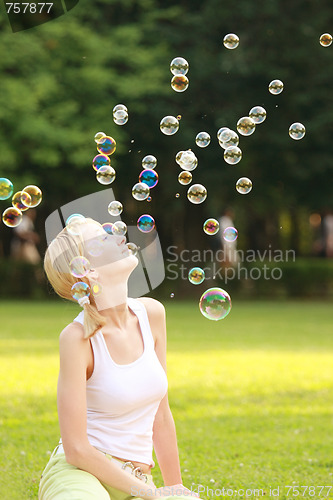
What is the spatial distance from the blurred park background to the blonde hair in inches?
576

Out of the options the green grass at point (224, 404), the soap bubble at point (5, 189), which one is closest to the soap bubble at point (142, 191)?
the soap bubble at point (5, 189)

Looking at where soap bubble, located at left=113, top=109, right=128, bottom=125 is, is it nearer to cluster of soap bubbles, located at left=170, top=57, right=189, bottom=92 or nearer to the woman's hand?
cluster of soap bubbles, located at left=170, top=57, right=189, bottom=92

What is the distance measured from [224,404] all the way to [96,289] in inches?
163

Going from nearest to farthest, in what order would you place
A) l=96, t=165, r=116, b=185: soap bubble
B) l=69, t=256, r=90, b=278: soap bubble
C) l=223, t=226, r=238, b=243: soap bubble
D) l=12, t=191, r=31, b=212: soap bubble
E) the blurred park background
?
1. l=69, t=256, r=90, b=278: soap bubble
2. l=96, t=165, r=116, b=185: soap bubble
3. l=12, t=191, r=31, b=212: soap bubble
4. l=223, t=226, r=238, b=243: soap bubble
5. the blurred park background

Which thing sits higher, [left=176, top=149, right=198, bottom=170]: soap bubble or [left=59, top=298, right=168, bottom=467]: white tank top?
[left=176, top=149, right=198, bottom=170]: soap bubble

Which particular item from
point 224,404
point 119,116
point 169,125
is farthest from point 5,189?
point 224,404

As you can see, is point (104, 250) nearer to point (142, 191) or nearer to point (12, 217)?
point (142, 191)

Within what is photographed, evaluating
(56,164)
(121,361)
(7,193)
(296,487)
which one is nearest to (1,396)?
(7,193)

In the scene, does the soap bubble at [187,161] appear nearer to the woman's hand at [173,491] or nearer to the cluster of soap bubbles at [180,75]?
the cluster of soap bubbles at [180,75]

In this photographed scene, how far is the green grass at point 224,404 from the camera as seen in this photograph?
4871mm

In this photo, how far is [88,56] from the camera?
18219mm

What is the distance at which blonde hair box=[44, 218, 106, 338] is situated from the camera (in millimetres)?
2900

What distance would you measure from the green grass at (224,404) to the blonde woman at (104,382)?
1.47m

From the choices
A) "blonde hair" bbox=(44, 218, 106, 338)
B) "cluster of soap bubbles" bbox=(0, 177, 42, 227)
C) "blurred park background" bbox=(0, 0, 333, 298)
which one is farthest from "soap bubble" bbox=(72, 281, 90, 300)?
"blurred park background" bbox=(0, 0, 333, 298)
